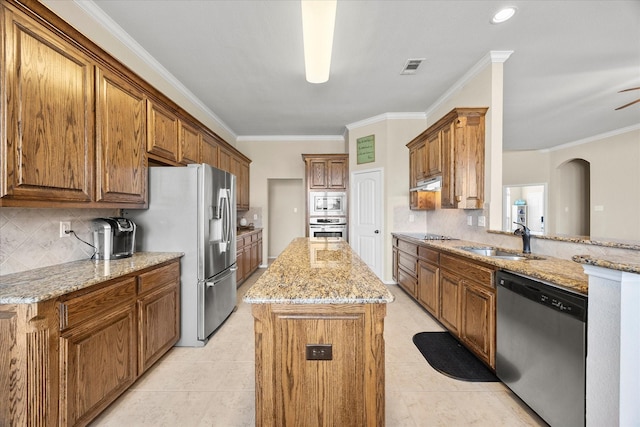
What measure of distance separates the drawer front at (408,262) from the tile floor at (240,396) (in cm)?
117

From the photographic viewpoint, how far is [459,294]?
240 centimetres

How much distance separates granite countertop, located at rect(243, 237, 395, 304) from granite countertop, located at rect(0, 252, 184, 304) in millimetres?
Result: 980

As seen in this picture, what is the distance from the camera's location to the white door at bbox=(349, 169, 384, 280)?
4562 mm

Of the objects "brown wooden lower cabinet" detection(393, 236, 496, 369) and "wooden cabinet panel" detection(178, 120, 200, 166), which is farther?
"wooden cabinet panel" detection(178, 120, 200, 166)

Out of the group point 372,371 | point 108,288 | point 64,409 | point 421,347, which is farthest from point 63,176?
point 421,347

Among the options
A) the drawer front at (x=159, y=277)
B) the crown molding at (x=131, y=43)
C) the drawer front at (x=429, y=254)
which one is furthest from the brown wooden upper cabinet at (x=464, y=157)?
the crown molding at (x=131, y=43)

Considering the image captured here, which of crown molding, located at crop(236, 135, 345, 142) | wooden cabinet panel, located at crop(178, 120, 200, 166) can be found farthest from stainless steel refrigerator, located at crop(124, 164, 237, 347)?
crown molding, located at crop(236, 135, 345, 142)

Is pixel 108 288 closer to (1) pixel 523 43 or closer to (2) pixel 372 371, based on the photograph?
(2) pixel 372 371

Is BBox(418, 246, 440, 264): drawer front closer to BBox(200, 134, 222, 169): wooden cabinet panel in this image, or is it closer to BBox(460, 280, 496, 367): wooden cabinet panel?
BBox(460, 280, 496, 367): wooden cabinet panel

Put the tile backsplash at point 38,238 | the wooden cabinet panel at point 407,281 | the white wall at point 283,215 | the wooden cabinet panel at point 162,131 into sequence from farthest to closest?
the white wall at point 283,215
the wooden cabinet panel at point 407,281
the wooden cabinet panel at point 162,131
the tile backsplash at point 38,238

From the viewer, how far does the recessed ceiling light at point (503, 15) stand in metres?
2.14

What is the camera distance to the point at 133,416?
166cm

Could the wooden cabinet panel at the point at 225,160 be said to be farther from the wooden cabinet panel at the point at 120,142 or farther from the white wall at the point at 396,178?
the white wall at the point at 396,178

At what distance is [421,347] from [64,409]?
256 centimetres
